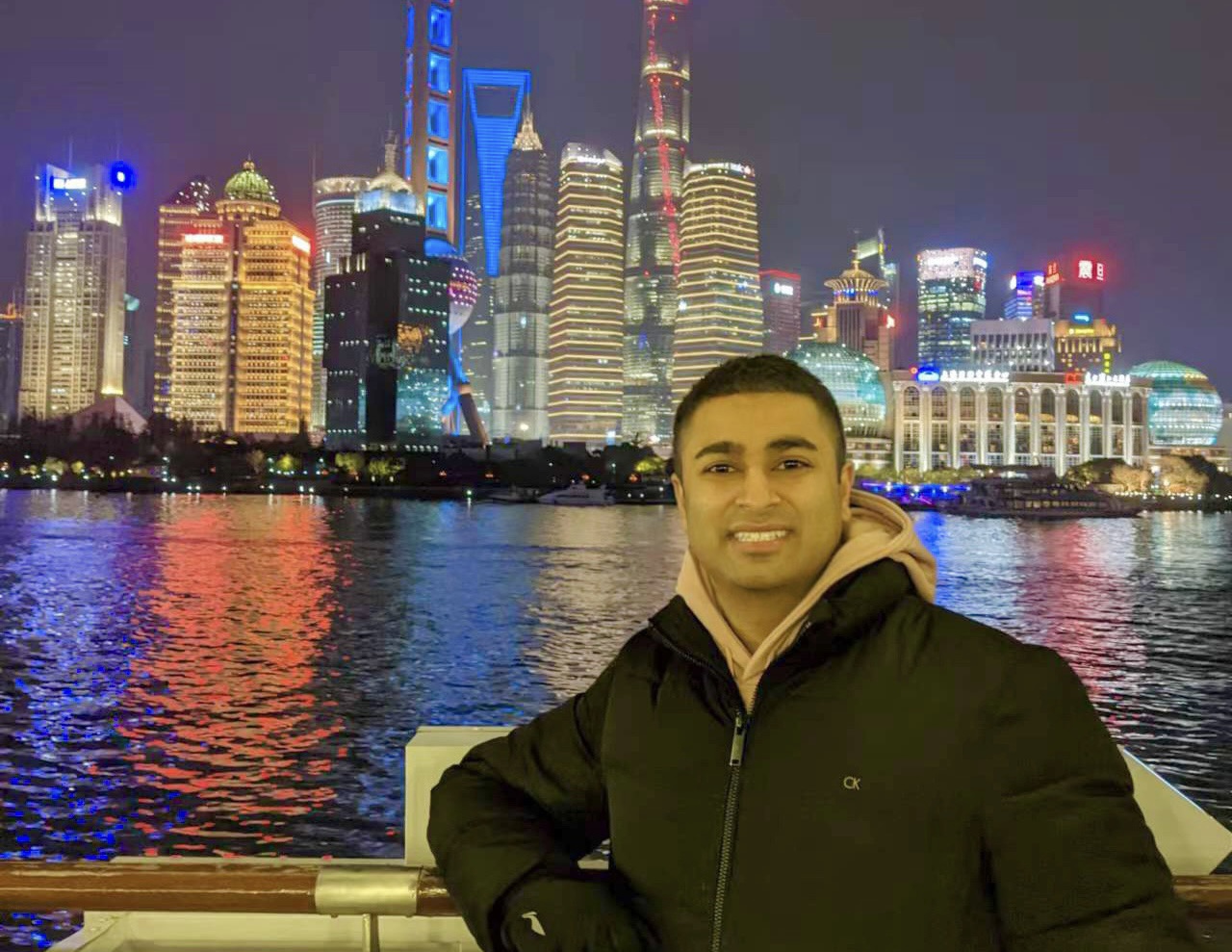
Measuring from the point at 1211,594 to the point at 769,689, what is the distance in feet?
163

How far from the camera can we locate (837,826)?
2.75 meters

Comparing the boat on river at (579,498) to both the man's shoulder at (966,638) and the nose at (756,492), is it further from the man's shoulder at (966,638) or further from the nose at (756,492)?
the man's shoulder at (966,638)

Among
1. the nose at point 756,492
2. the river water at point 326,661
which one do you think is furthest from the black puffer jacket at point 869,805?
the river water at point 326,661

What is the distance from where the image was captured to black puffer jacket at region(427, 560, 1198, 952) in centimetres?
254

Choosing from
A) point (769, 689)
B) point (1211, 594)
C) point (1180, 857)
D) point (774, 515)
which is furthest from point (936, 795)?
point (1211, 594)

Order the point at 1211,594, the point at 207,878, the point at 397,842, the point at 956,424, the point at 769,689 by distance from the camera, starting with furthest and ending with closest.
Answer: the point at 956,424
the point at 1211,594
the point at 397,842
the point at 207,878
the point at 769,689

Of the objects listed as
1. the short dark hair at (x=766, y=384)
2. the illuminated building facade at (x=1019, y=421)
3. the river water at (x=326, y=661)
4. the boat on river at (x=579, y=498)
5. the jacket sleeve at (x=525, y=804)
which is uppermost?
the illuminated building facade at (x=1019, y=421)

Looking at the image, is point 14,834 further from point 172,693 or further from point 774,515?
point 774,515

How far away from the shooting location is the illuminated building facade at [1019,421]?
191625mm

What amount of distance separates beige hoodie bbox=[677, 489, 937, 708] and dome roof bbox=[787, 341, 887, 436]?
190471mm

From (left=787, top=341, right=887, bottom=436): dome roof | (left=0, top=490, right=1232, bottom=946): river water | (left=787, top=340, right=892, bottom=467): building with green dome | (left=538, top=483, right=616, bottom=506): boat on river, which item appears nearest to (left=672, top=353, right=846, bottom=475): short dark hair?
(left=0, top=490, right=1232, bottom=946): river water

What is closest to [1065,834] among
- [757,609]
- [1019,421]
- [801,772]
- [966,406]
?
[801,772]

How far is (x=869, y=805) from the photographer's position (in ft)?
8.93

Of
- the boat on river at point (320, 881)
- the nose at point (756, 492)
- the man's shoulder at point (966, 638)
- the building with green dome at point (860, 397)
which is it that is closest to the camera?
the man's shoulder at point (966, 638)
